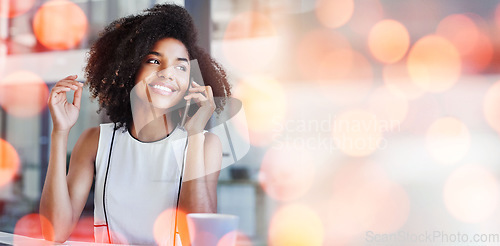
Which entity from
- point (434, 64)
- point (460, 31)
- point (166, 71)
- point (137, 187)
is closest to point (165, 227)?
point (137, 187)

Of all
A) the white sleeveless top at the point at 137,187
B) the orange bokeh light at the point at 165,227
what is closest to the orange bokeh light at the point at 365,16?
the white sleeveless top at the point at 137,187

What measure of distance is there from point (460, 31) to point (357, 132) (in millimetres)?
429

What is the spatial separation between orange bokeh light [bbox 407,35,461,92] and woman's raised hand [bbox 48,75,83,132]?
109 cm

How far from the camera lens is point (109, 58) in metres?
1.29

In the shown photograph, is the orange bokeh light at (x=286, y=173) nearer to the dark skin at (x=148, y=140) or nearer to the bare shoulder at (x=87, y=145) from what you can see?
the dark skin at (x=148, y=140)

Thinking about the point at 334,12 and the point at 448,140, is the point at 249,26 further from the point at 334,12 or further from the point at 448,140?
the point at 448,140

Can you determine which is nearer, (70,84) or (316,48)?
(316,48)

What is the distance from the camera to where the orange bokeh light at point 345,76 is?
1170mm

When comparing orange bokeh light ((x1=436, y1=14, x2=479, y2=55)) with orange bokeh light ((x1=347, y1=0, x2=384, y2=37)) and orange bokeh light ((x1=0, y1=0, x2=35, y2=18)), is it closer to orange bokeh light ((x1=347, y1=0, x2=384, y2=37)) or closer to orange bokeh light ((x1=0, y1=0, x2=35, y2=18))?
orange bokeh light ((x1=347, y1=0, x2=384, y2=37))

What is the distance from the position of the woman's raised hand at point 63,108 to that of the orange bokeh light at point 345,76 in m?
0.82

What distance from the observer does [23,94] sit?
155 centimetres

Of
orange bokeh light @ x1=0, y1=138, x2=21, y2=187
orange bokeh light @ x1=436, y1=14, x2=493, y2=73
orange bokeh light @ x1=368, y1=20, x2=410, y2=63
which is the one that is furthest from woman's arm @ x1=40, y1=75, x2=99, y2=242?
orange bokeh light @ x1=436, y1=14, x2=493, y2=73

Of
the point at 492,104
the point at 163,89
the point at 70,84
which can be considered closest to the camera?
the point at 492,104

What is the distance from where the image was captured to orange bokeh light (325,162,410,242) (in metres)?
1.16
